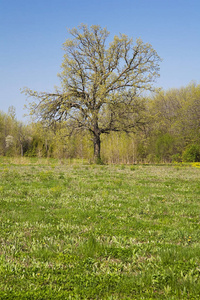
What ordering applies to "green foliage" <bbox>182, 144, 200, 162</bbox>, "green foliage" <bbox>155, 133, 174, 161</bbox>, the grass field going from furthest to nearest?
"green foliage" <bbox>155, 133, 174, 161</bbox> → "green foliage" <bbox>182, 144, 200, 162</bbox> → the grass field

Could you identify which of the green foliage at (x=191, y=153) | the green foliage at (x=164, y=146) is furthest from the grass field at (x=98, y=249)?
the green foliage at (x=164, y=146)

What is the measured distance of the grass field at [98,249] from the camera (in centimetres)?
371

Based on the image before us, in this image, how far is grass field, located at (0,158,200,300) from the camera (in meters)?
3.71

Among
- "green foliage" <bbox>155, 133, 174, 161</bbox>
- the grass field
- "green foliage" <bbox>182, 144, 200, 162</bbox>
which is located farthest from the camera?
"green foliage" <bbox>155, 133, 174, 161</bbox>

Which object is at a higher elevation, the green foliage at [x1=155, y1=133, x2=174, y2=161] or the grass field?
the green foliage at [x1=155, y1=133, x2=174, y2=161]

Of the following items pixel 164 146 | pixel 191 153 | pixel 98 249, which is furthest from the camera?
pixel 164 146

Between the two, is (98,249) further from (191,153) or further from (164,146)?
(164,146)

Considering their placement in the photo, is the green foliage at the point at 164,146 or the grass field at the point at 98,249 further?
the green foliage at the point at 164,146

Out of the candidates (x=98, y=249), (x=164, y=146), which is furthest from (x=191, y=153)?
(x=98, y=249)

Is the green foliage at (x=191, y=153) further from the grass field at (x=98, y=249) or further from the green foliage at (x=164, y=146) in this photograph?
Result: the grass field at (x=98, y=249)

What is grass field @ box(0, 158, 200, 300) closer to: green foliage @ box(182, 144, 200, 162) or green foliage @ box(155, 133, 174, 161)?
green foliage @ box(182, 144, 200, 162)

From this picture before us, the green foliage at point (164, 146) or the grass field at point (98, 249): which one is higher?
the green foliage at point (164, 146)

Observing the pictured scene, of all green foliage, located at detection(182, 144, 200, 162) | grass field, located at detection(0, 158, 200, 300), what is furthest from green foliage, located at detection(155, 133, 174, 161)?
grass field, located at detection(0, 158, 200, 300)

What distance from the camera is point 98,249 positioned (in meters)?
5.04
